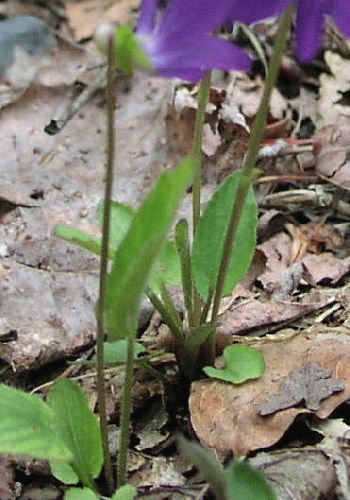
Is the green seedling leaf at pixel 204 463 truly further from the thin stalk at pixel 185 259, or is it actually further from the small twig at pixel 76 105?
the small twig at pixel 76 105

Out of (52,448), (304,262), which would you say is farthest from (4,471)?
(304,262)

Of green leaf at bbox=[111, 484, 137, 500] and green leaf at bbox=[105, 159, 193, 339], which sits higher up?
green leaf at bbox=[105, 159, 193, 339]

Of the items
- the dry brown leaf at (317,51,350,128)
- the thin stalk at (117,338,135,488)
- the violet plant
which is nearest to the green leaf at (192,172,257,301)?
the violet plant

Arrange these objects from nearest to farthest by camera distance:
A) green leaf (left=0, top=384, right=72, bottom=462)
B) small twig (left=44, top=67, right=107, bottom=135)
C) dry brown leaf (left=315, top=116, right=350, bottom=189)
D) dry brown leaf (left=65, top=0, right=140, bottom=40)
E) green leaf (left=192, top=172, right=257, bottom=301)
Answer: green leaf (left=0, top=384, right=72, bottom=462) < green leaf (left=192, top=172, right=257, bottom=301) < dry brown leaf (left=315, top=116, right=350, bottom=189) < small twig (left=44, top=67, right=107, bottom=135) < dry brown leaf (left=65, top=0, right=140, bottom=40)

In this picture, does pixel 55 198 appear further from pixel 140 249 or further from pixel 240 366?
pixel 140 249

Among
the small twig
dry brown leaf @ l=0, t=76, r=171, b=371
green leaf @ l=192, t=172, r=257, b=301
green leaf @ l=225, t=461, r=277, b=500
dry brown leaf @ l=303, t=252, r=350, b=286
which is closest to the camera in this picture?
green leaf @ l=225, t=461, r=277, b=500

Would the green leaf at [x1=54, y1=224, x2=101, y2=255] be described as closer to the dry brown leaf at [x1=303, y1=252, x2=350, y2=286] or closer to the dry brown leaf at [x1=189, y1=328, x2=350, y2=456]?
the dry brown leaf at [x1=189, y1=328, x2=350, y2=456]
